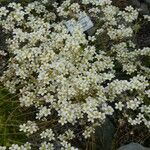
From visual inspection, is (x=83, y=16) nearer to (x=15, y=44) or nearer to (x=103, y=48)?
(x=103, y=48)

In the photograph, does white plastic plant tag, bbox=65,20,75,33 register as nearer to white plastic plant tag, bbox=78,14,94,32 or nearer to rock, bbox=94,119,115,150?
white plastic plant tag, bbox=78,14,94,32

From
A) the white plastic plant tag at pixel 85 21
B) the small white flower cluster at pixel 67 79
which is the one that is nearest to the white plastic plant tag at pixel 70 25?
the small white flower cluster at pixel 67 79

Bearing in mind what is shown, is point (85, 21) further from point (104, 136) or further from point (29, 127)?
point (29, 127)

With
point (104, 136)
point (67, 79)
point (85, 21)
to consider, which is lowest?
point (104, 136)

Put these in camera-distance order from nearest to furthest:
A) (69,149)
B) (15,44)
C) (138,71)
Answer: (69,149), (15,44), (138,71)

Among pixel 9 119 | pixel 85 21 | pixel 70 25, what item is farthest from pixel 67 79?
pixel 85 21

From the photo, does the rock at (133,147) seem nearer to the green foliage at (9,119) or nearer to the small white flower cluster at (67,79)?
the small white flower cluster at (67,79)

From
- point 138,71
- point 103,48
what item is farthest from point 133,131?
point 103,48
